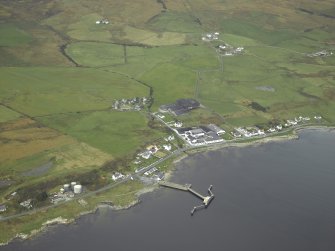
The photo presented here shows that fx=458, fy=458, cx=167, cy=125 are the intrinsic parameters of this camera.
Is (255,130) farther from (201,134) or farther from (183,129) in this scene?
(183,129)

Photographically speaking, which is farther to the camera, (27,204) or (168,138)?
(168,138)

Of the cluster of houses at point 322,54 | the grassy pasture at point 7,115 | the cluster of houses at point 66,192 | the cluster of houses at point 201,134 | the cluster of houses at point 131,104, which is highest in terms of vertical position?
the cluster of houses at point 66,192

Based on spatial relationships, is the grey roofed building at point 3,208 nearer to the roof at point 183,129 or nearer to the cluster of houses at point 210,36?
the roof at point 183,129

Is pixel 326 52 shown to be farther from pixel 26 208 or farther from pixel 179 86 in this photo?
pixel 26 208

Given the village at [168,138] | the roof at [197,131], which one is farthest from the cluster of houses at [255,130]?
the roof at [197,131]

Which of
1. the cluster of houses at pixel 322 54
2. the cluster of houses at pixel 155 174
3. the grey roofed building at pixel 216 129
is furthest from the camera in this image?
the cluster of houses at pixel 322 54

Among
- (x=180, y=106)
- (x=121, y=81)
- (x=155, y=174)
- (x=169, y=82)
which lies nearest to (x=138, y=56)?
(x=121, y=81)
